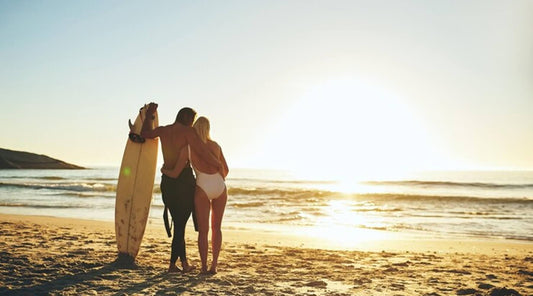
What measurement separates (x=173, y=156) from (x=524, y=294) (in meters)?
3.67

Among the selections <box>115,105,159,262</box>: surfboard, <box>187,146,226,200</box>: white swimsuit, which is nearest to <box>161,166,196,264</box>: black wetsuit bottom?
<box>187,146,226,200</box>: white swimsuit

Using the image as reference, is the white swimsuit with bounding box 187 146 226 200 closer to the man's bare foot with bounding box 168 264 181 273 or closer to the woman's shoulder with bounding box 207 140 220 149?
the woman's shoulder with bounding box 207 140 220 149

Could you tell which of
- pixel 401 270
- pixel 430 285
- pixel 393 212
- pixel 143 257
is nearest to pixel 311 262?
pixel 401 270

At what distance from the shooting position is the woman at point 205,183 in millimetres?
4652

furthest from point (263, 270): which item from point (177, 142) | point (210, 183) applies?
point (177, 142)

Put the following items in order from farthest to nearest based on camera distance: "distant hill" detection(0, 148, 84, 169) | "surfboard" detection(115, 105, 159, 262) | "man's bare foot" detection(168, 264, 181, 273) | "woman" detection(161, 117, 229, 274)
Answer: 1. "distant hill" detection(0, 148, 84, 169)
2. "surfboard" detection(115, 105, 159, 262)
3. "man's bare foot" detection(168, 264, 181, 273)
4. "woman" detection(161, 117, 229, 274)

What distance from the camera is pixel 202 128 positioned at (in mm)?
4703

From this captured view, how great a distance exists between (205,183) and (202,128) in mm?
565

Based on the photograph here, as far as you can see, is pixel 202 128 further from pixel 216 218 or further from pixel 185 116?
pixel 216 218

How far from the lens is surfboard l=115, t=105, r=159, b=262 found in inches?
210

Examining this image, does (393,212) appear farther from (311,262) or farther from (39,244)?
(39,244)

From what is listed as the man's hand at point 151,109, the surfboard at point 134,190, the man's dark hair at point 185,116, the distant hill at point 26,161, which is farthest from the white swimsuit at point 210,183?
the distant hill at point 26,161

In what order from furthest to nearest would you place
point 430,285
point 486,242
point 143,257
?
point 486,242 < point 143,257 < point 430,285

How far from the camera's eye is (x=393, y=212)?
631 inches
